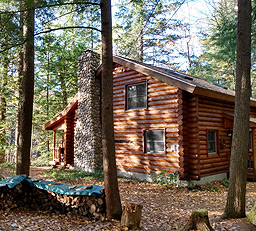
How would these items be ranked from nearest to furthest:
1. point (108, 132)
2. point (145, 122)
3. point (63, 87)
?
point (108, 132) → point (145, 122) → point (63, 87)

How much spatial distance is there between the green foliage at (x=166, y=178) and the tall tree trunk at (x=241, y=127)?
4.45 m

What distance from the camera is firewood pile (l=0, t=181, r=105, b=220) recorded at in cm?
546

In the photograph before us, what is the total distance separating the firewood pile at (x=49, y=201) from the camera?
5.46m

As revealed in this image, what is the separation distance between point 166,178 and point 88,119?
19.7ft

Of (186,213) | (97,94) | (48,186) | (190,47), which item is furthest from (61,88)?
(186,213)

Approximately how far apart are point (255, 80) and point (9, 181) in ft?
84.8

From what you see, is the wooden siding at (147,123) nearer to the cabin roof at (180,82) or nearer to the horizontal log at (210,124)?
the cabin roof at (180,82)

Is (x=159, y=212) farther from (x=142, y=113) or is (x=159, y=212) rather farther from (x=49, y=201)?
(x=142, y=113)

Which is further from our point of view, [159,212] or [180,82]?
[180,82]

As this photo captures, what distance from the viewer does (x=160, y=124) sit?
1039 centimetres

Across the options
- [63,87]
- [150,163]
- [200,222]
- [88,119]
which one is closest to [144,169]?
[150,163]

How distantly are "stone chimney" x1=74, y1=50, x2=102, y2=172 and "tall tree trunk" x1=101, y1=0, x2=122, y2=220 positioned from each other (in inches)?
305

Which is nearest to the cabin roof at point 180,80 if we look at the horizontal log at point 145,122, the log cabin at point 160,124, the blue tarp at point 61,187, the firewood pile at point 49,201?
the log cabin at point 160,124

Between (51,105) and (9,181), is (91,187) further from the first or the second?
(51,105)
